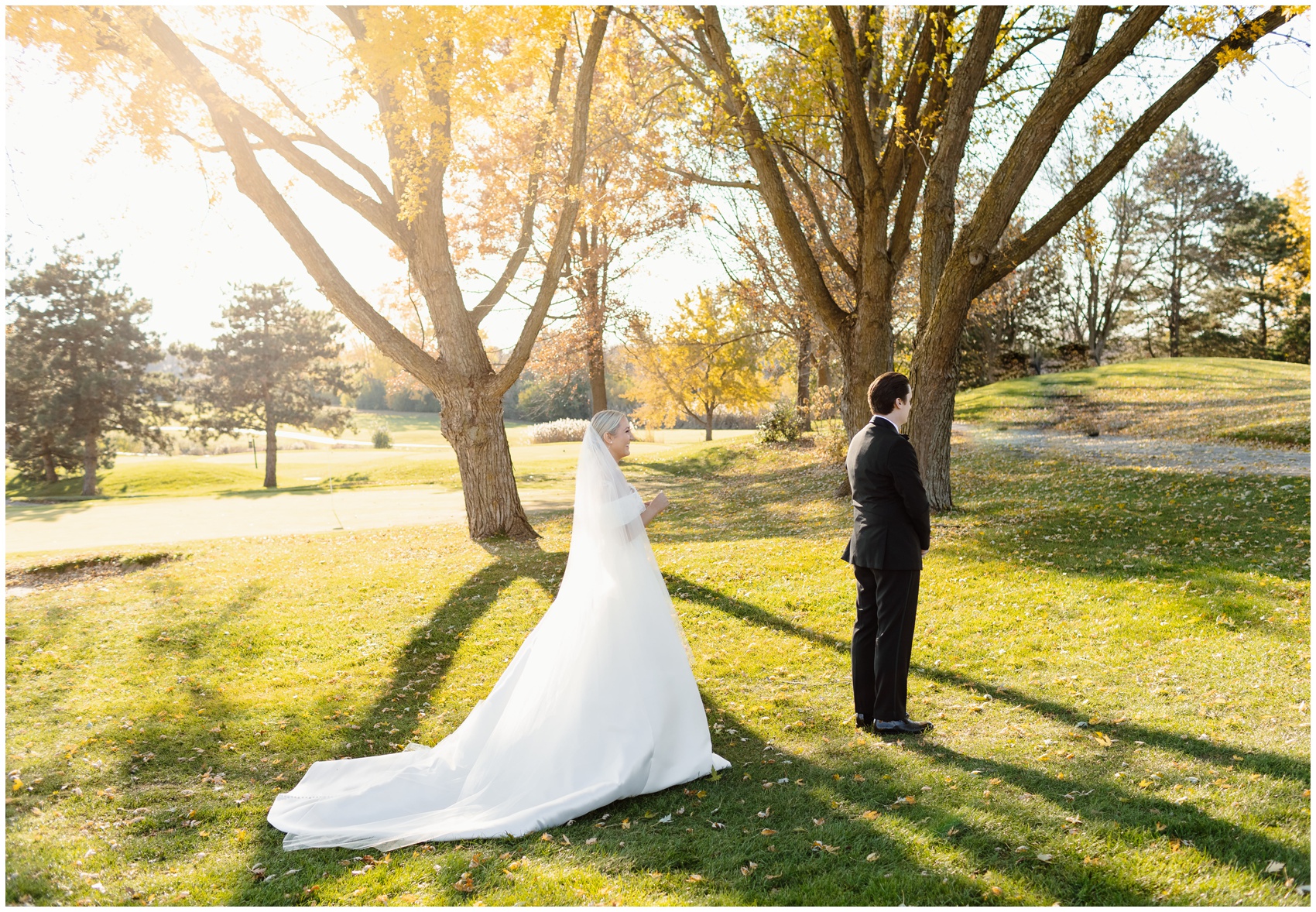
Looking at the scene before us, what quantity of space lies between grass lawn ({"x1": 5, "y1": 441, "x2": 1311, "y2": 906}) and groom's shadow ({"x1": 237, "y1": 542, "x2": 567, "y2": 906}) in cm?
4

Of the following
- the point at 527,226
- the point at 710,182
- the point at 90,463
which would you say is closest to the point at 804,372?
the point at 710,182

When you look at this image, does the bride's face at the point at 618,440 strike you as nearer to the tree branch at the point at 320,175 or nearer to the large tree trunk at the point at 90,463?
the tree branch at the point at 320,175

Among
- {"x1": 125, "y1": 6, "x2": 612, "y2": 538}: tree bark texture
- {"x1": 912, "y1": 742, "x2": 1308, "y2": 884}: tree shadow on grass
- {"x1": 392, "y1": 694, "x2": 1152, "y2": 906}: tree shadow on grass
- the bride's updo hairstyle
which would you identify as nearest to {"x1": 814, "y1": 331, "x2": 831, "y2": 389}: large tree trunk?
{"x1": 125, "y1": 6, "x2": 612, "y2": 538}: tree bark texture

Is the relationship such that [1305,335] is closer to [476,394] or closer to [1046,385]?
[1046,385]

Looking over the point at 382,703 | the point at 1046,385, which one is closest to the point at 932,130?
Answer: the point at 382,703

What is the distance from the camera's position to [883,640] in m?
5.98

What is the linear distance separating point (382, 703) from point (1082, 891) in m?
5.85

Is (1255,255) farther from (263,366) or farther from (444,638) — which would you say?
(444,638)

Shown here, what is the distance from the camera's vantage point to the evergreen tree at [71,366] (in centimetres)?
3266

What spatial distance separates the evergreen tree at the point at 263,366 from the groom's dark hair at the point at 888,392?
33.9 m

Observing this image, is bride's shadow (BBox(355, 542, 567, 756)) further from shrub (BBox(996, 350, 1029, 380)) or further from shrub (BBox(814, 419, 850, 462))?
shrub (BBox(996, 350, 1029, 380))

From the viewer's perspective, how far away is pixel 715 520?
18.3 m

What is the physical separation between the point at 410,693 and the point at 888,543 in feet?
15.5

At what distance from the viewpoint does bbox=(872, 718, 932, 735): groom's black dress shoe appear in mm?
6113
